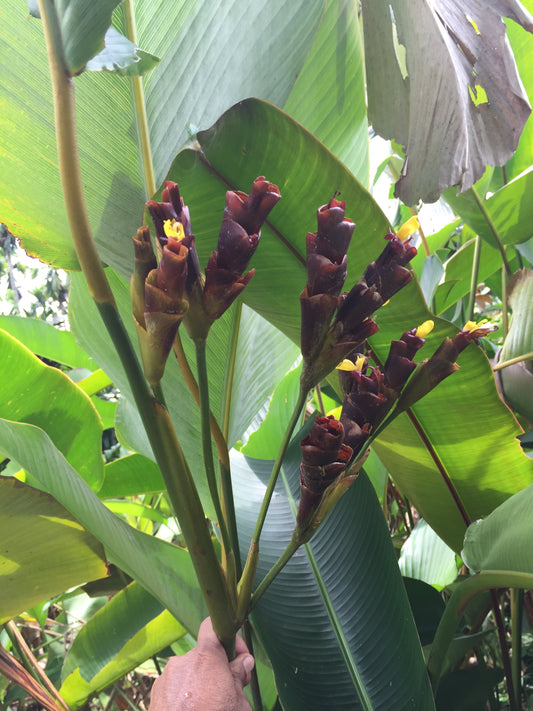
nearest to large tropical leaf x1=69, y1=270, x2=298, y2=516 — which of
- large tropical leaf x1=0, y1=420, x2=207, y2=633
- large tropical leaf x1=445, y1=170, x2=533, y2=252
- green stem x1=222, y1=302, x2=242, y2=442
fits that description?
green stem x1=222, y1=302, x2=242, y2=442

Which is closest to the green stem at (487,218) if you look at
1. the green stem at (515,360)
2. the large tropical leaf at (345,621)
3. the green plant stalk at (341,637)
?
the green stem at (515,360)

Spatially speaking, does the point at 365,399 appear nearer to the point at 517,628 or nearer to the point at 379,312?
the point at 379,312

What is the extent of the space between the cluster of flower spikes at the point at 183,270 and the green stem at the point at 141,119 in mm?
210

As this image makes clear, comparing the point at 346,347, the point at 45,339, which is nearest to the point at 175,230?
the point at 346,347

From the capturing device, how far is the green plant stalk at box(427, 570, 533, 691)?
0.51 meters

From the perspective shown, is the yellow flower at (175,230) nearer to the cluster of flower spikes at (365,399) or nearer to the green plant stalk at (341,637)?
the cluster of flower spikes at (365,399)

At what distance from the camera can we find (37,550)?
0.58m

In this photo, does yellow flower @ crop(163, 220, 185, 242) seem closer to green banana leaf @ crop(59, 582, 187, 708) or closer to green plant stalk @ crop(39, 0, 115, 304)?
green plant stalk @ crop(39, 0, 115, 304)

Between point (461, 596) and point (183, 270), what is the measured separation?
0.46m

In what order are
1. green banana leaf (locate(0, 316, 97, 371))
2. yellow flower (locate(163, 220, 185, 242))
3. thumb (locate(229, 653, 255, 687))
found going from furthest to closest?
1. green banana leaf (locate(0, 316, 97, 371))
2. thumb (locate(229, 653, 255, 687))
3. yellow flower (locate(163, 220, 185, 242))

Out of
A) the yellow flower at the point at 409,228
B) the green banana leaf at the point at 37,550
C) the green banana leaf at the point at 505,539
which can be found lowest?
the green banana leaf at the point at 37,550

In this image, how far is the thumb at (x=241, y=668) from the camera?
16.6 inches

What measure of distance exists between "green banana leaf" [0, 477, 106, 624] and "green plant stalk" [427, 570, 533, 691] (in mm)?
371

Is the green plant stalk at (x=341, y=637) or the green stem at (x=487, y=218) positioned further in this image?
the green stem at (x=487, y=218)
